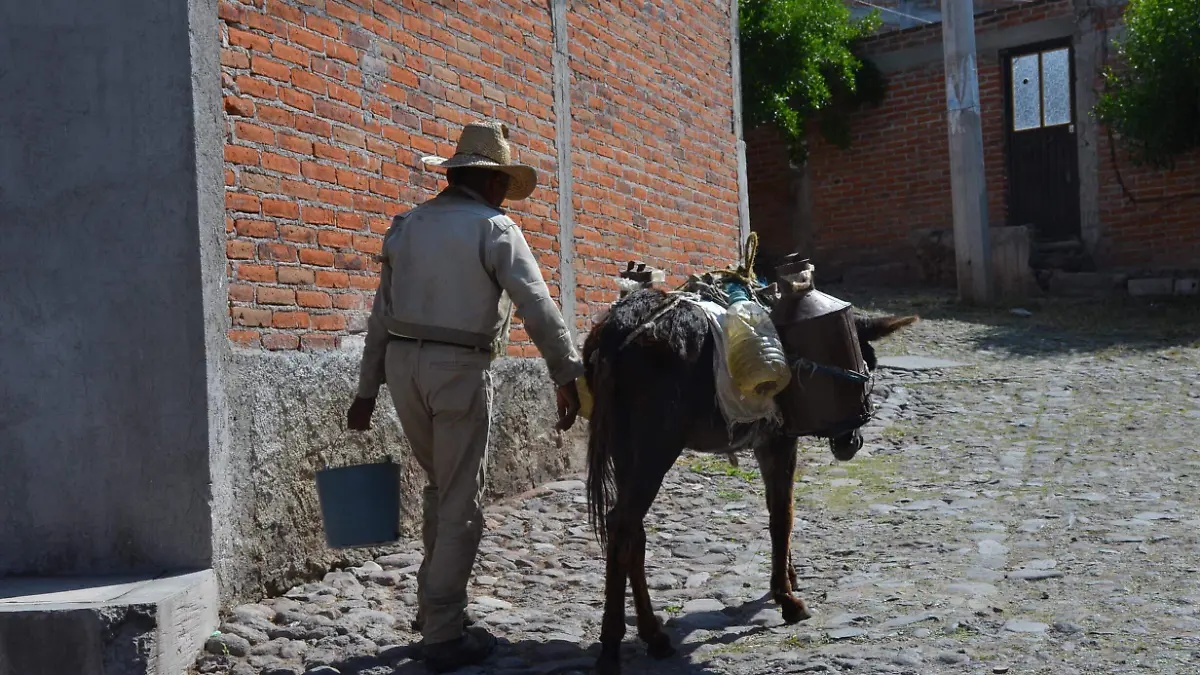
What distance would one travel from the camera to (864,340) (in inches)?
197

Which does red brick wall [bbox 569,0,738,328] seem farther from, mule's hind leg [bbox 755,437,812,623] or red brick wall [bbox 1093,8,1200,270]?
red brick wall [bbox 1093,8,1200,270]

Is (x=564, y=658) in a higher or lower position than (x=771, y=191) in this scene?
lower

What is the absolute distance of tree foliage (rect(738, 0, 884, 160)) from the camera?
15.6 m

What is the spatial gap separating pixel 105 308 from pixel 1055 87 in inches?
572

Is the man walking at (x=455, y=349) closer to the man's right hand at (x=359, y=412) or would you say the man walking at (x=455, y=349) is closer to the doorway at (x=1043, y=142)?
the man's right hand at (x=359, y=412)

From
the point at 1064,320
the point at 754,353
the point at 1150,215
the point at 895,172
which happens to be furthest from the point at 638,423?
the point at 895,172

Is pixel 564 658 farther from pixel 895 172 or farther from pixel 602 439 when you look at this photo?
pixel 895 172

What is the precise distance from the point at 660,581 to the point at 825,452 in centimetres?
349

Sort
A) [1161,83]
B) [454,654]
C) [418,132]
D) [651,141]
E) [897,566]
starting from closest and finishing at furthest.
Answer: [454,654], [897,566], [418,132], [651,141], [1161,83]

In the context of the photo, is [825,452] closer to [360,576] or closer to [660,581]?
[660,581]

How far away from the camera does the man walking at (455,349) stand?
4211 mm

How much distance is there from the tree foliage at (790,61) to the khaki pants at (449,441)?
1211 cm

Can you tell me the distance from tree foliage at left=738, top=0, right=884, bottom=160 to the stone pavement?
707cm

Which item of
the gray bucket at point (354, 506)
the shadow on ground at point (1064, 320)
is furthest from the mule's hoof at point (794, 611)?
the shadow on ground at point (1064, 320)
